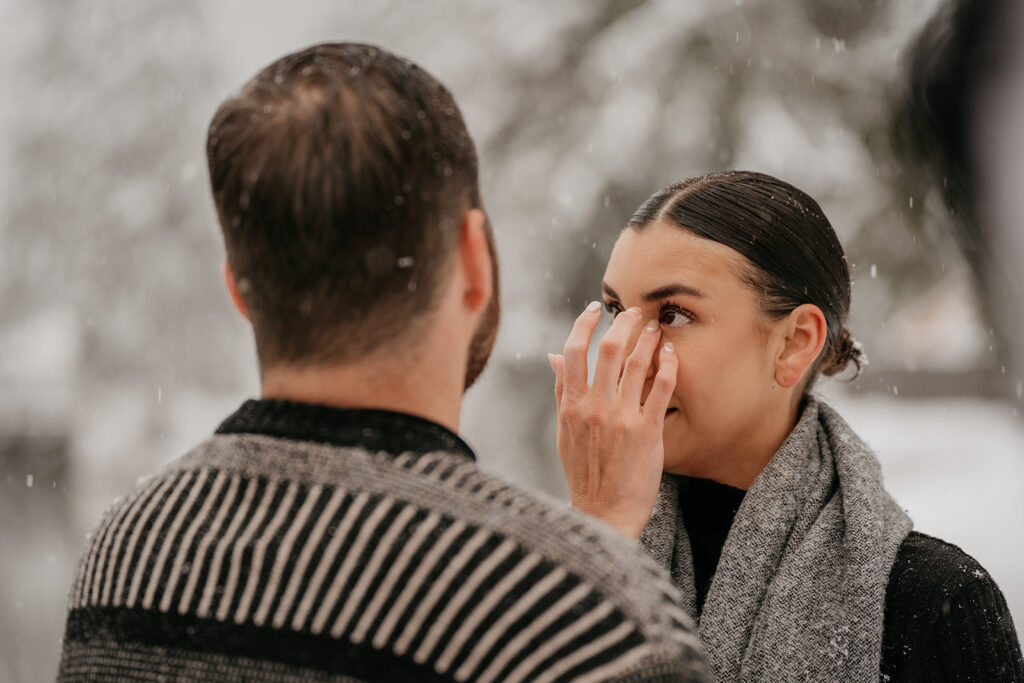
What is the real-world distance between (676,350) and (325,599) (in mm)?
1048

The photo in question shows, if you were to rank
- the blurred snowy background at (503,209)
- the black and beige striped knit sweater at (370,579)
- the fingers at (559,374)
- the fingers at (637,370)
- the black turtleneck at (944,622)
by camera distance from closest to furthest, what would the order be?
the black and beige striped knit sweater at (370,579) < the black turtleneck at (944,622) < the fingers at (637,370) < the fingers at (559,374) < the blurred snowy background at (503,209)

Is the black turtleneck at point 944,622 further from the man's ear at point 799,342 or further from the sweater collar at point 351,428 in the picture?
the sweater collar at point 351,428

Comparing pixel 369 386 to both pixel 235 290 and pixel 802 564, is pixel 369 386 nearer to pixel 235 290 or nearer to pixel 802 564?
pixel 235 290

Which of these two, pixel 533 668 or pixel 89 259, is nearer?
pixel 533 668

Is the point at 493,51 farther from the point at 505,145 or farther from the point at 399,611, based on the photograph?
the point at 399,611

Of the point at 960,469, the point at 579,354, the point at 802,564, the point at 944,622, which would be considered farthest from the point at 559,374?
the point at 960,469

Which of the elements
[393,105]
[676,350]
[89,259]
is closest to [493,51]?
[89,259]

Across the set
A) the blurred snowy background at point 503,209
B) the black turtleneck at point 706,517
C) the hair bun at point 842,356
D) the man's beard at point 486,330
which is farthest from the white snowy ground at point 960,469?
the man's beard at point 486,330

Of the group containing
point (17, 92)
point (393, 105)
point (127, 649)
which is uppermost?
point (17, 92)

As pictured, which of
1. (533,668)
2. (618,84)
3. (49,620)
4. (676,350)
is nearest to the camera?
(533,668)

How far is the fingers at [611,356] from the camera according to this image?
64.1 inches

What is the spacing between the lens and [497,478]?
0.85m

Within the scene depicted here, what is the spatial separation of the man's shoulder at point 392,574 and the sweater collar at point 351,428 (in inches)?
0.5

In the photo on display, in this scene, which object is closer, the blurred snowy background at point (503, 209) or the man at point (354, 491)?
the man at point (354, 491)
